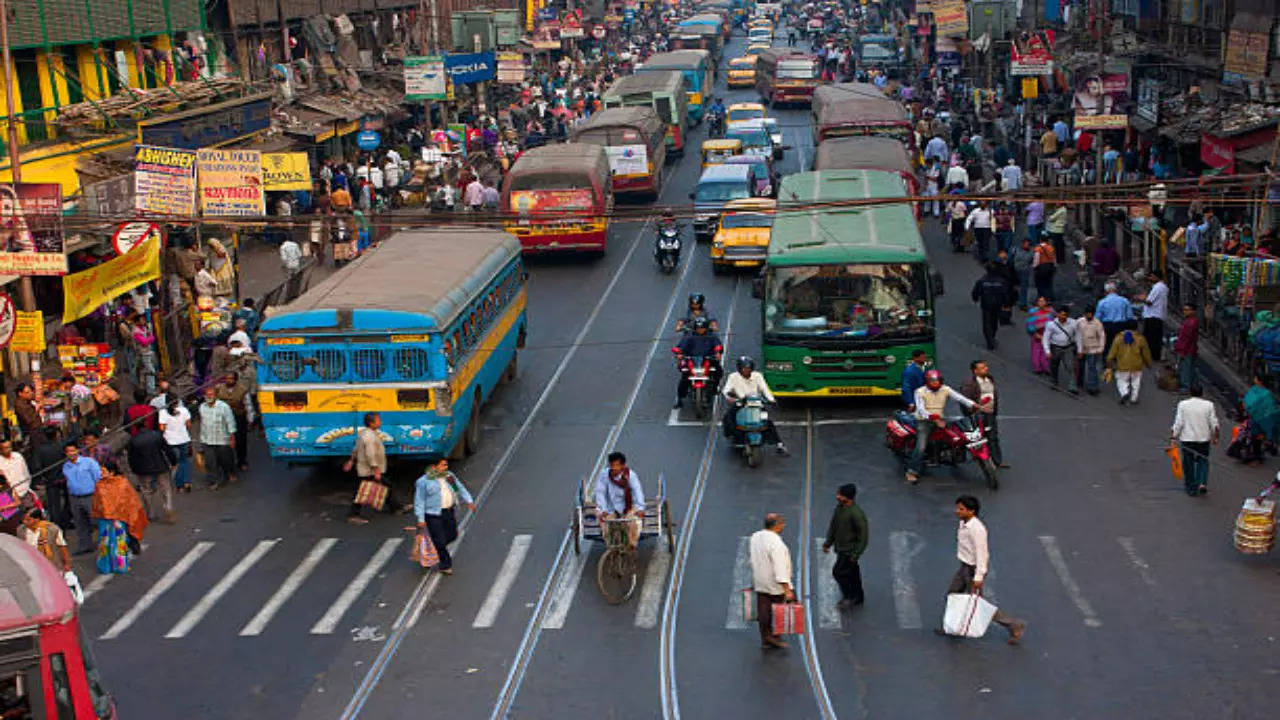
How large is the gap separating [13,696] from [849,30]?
109466 mm

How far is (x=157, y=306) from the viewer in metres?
29.9

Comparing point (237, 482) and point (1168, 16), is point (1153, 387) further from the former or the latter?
point (1168, 16)

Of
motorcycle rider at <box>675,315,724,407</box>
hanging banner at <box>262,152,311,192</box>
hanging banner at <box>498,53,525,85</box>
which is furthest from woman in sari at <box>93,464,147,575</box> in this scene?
hanging banner at <box>498,53,525,85</box>

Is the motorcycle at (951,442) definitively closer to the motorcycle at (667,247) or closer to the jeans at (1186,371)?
the jeans at (1186,371)

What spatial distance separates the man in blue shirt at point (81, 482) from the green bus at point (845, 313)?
959 cm

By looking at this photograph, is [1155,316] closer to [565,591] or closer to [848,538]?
[848,538]

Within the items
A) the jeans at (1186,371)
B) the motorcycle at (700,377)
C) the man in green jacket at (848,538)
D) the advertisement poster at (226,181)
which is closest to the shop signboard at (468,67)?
the advertisement poster at (226,181)

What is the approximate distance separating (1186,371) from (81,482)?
15.5 m

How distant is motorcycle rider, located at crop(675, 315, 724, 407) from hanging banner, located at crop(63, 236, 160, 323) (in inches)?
340

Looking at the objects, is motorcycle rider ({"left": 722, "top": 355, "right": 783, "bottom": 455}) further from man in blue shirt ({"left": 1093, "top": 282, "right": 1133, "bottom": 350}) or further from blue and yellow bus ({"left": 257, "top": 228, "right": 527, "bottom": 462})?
man in blue shirt ({"left": 1093, "top": 282, "right": 1133, "bottom": 350})

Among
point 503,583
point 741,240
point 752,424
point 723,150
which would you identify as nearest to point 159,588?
point 503,583

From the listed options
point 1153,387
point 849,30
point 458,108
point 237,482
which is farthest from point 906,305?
point 849,30

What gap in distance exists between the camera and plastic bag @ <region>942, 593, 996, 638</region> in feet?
48.4

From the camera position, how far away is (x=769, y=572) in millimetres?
14641
